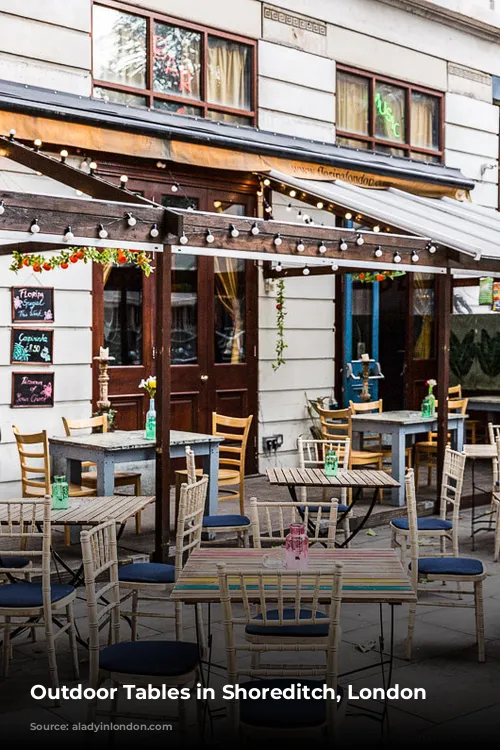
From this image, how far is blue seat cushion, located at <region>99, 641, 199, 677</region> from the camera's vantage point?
405 centimetres

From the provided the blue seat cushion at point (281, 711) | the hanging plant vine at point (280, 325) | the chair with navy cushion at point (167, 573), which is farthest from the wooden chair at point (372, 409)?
the blue seat cushion at point (281, 711)

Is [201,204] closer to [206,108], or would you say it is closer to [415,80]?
[206,108]

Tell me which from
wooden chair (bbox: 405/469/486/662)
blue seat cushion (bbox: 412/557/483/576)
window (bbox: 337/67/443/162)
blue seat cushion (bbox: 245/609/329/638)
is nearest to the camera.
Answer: blue seat cushion (bbox: 245/609/329/638)

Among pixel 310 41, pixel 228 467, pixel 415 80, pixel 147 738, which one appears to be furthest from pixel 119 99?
pixel 147 738

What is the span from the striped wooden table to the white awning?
4.74 meters

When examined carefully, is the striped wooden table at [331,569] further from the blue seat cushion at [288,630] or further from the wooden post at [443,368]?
the wooden post at [443,368]

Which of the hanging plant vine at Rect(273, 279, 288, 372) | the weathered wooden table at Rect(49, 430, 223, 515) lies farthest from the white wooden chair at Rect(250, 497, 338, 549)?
the hanging plant vine at Rect(273, 279, 288, 372)

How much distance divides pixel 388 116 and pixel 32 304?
6247 millimetres

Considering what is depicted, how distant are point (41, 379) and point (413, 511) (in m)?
4.75

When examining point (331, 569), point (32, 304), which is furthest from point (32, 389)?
point (331, 569)

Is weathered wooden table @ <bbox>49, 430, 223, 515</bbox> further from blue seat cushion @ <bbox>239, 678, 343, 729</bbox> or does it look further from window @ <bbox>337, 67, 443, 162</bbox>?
window @ <bbox>337, 67, 443, 162</bbox>

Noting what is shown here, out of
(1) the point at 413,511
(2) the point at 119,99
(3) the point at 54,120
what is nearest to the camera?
(1) the point at 413,511

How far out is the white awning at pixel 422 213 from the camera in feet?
30.8

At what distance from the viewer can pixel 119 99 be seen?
10.4m
